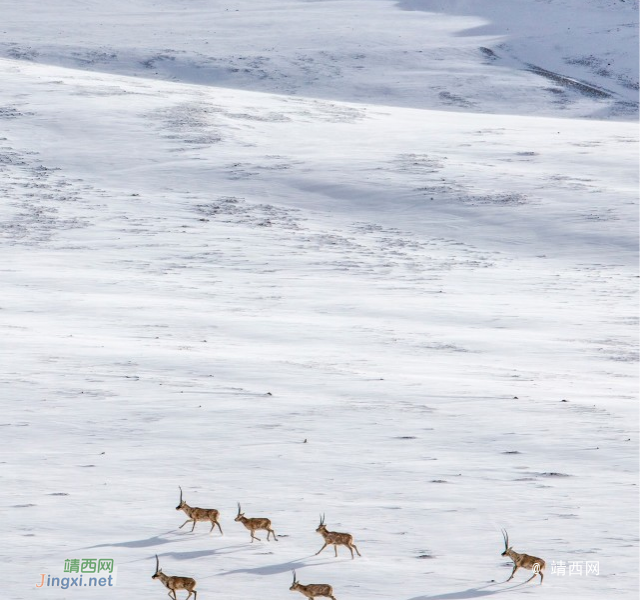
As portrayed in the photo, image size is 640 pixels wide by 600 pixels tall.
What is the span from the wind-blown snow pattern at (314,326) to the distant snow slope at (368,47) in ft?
1.10

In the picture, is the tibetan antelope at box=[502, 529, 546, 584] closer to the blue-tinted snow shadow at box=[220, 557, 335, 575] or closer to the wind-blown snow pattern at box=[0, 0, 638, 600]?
the wind-blown snow pattern at box=[0, 0, 638, 600]

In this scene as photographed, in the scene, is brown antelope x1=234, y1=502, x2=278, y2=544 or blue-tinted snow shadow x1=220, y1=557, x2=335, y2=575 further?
brown antelope x1=234, y1=502, x2=278, y2=544

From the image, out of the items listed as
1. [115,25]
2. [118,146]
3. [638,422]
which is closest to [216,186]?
[118,146]

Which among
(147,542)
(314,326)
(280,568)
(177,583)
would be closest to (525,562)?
(280,568)

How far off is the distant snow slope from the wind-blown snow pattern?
336 mm

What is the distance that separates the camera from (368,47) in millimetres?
41219

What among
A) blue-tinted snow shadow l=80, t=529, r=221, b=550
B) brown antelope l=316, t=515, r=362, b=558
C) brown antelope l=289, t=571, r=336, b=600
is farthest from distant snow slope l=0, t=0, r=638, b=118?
brown antelope l=289, t=571, r=336, b=600

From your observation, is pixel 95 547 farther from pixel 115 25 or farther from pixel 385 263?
pixel 115 25

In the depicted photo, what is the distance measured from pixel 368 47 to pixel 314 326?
3043 cm

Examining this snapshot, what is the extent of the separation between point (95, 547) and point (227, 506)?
1.07m

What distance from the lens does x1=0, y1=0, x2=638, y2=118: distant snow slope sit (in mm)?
36875

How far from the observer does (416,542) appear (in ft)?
20.8

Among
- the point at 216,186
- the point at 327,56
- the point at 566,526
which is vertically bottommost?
the point at 566,526

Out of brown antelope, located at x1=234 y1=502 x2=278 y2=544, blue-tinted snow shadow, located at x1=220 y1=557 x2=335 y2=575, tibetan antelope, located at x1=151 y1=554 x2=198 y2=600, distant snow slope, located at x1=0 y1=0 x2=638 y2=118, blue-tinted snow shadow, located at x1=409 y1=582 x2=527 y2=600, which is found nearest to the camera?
tibetan antelope, located at x1=151 y1=554 x2=198 y2=600
